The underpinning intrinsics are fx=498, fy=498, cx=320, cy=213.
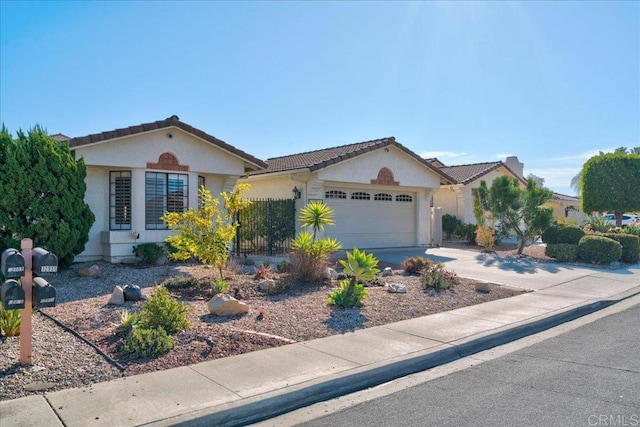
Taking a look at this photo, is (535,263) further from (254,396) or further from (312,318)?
(254,396)

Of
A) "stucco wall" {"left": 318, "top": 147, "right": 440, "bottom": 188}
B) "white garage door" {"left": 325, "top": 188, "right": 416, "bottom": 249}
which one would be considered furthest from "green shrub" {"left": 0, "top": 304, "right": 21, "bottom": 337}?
"white garage door" {"left": 325, "top": 188, "right": 416, "bottom": 249}

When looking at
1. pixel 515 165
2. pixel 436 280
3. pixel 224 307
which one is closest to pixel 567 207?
pixel 515 165

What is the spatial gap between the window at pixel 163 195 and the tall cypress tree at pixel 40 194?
101 inches

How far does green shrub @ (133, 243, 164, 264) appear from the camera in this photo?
1388cm

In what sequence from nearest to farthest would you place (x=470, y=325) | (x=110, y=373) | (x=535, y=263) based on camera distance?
(x=110, y=373)
(x=470, y=325)
(x=535, y=263)

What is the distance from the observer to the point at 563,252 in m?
18.5

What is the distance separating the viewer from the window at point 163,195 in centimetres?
1462

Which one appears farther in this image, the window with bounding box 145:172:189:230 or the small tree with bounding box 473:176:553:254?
the small tree with bounding box 473:176:553:254

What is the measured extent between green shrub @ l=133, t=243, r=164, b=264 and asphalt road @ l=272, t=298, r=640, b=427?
9.85 meters

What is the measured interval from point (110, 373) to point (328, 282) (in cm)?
668

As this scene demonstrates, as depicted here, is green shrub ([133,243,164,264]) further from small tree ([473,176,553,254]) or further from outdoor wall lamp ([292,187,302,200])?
small tree ([473,176,553,254])

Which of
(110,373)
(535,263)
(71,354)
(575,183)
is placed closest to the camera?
(110,373)

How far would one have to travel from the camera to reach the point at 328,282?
39.3 feet

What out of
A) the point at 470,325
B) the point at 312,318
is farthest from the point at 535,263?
the point at 312,318
